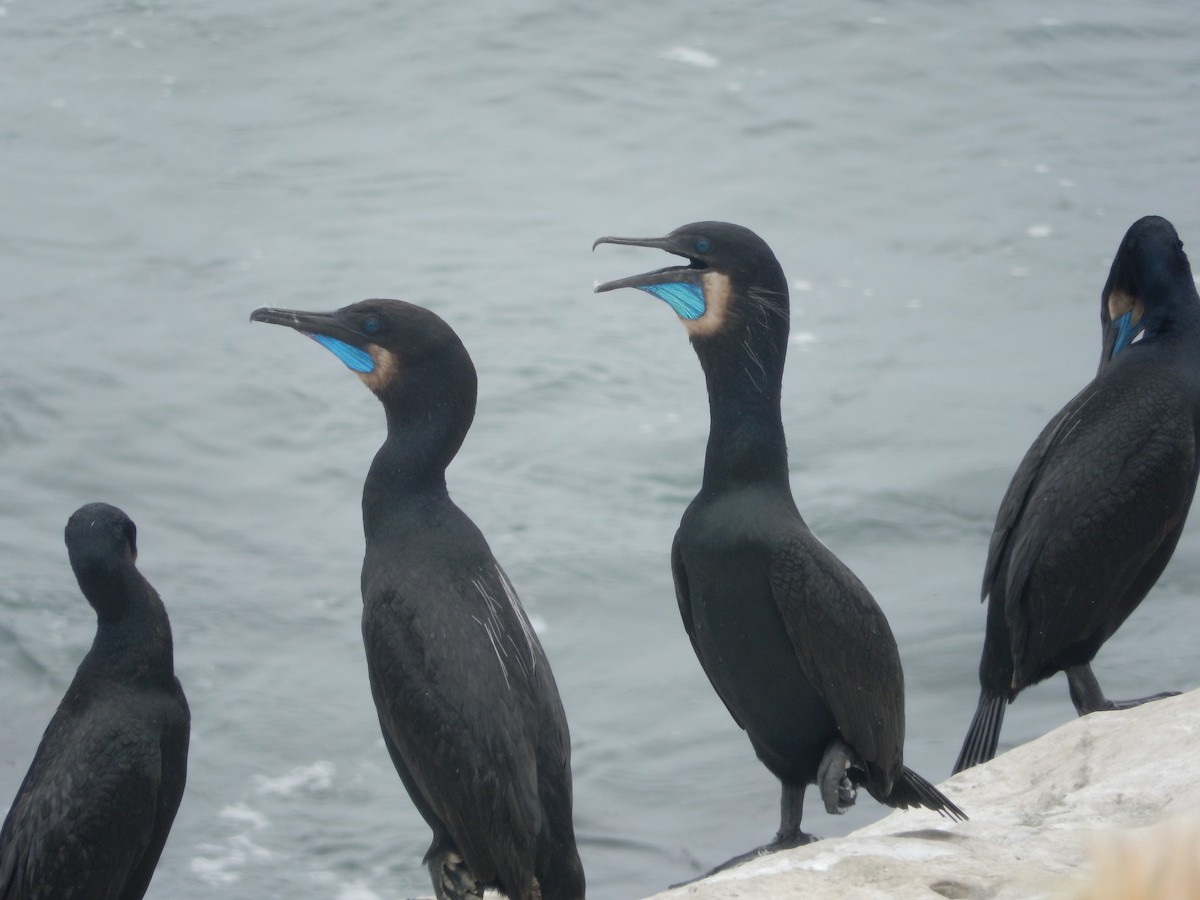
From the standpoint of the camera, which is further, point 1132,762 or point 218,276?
point 218,276

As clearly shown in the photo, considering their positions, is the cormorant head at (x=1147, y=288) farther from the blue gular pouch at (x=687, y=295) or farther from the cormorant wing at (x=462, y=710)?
the cormorant wing at (x=462, y=710)

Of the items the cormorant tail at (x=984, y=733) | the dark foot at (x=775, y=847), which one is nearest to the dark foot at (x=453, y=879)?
the dark foot at (x=775, y=847)

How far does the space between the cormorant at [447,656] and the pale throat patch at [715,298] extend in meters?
0.80

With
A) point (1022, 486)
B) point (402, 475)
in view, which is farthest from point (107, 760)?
point (1022, 486)

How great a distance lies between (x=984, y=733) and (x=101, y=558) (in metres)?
3.20

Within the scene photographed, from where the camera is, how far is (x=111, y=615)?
4.90 m

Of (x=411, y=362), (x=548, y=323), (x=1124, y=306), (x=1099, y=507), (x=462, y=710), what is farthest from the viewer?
(x=548, y=323)

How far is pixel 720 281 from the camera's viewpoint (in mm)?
5215

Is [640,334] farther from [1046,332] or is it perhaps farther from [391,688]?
[391,688]

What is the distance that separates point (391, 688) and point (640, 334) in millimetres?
9664

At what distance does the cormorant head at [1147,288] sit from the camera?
240 inches

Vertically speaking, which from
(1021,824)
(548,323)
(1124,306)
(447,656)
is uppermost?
(1124,306)

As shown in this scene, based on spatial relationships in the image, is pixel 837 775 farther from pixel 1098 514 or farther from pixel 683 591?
pixel 1098 514

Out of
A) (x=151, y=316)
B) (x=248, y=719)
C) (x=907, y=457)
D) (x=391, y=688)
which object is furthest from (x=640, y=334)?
(x=391, y=688)
